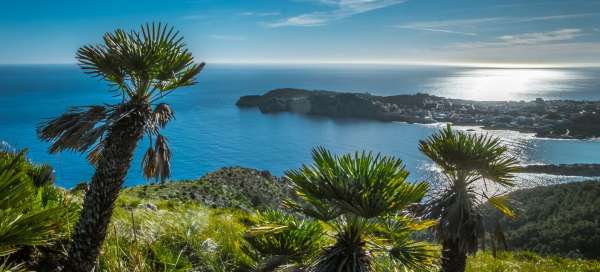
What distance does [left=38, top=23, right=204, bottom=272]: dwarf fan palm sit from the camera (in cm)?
644

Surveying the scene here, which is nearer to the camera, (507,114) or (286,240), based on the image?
(286,240)

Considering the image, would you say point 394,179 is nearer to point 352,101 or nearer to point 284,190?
point 284,190

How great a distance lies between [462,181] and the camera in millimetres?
9414

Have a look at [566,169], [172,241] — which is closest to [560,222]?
[172,241]

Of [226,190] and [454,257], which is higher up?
[454,257]

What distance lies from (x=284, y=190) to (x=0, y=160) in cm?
5326

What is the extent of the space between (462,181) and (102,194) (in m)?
7.61

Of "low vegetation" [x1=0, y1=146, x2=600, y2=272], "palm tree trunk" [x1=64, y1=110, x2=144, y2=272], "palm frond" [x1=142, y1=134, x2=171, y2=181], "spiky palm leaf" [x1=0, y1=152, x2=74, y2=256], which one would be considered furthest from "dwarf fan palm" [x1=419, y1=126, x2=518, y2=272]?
"spiky palm leaf" [x1=0, y1=152, x2=74, y2=256]

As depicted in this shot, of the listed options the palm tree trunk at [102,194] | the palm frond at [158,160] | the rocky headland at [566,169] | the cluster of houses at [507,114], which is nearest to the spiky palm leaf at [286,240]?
the palm frond at [158,160]

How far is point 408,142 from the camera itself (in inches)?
4631

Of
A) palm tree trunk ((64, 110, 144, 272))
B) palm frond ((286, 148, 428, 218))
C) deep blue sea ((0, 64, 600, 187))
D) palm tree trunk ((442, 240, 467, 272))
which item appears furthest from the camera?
deep blue sea ((0, 64, 600, 187))

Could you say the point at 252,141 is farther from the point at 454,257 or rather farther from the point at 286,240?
the point at 286,240

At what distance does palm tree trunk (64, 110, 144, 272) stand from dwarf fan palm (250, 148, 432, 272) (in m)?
3.12

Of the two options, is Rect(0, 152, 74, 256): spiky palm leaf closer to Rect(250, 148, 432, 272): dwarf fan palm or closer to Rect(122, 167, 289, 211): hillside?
Rect(250, 148, 432, 272): dwarf fan palm
